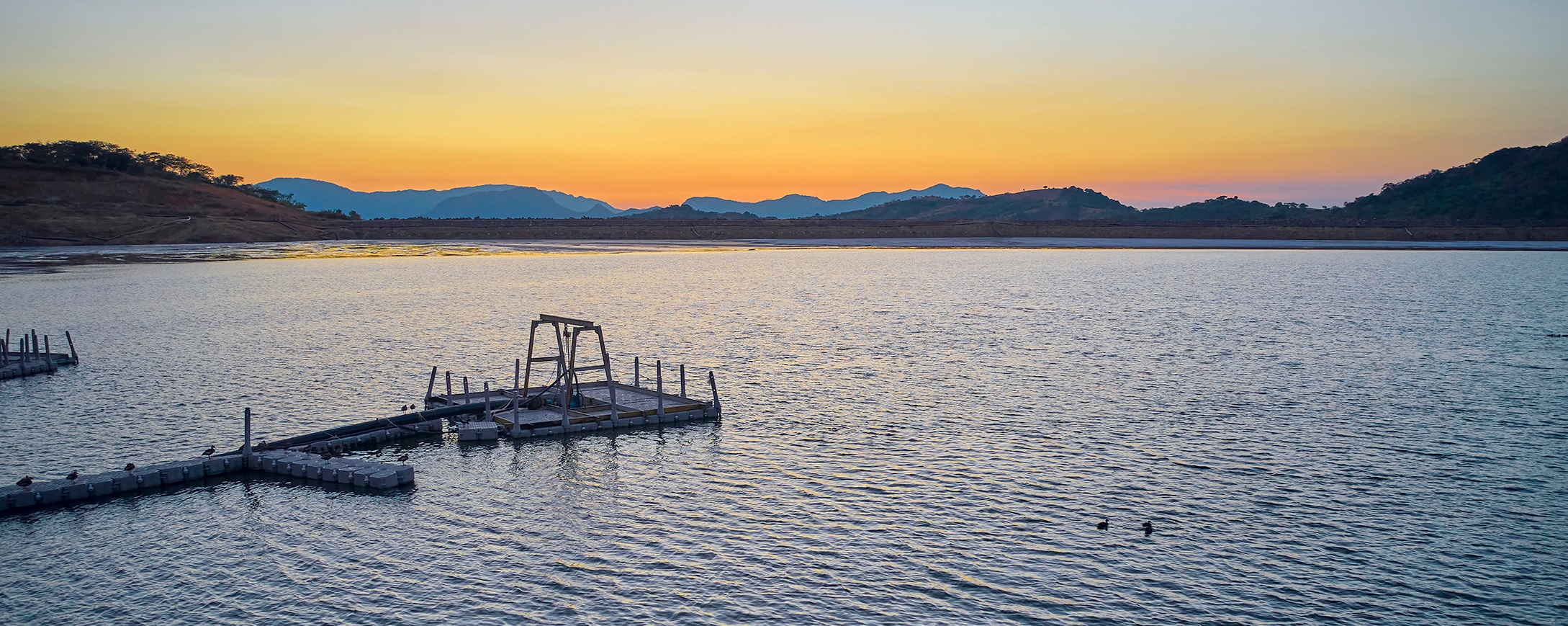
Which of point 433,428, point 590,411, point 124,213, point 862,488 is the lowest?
point 862,488

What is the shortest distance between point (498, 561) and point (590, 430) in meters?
13.6

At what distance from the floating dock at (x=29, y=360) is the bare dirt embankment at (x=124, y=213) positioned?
12307cm

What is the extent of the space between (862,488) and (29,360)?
4308 cm

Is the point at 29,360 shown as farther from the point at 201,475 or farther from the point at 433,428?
the point at 201,475

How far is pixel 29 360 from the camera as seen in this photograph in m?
48.5

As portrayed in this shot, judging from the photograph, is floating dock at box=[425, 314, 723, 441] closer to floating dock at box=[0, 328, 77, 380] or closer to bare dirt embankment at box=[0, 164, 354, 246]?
floating dock at box=[0, 328, 77, 380]

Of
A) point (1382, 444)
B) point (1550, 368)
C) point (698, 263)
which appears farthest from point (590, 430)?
point (698, 263)

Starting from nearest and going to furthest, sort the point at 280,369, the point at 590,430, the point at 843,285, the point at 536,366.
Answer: the point at 590,430 → the point at 280,369 → the point at 536,366 → the point at 843,285

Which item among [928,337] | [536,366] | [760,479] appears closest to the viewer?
[760,479]

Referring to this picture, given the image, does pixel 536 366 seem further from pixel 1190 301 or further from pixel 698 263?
pixel 698 263

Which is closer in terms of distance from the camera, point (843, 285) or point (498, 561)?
point (498, 561)

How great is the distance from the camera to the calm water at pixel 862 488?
2050 centimetres

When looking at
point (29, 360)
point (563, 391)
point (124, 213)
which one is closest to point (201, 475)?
point (563, 391)

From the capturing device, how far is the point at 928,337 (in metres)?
63.3
